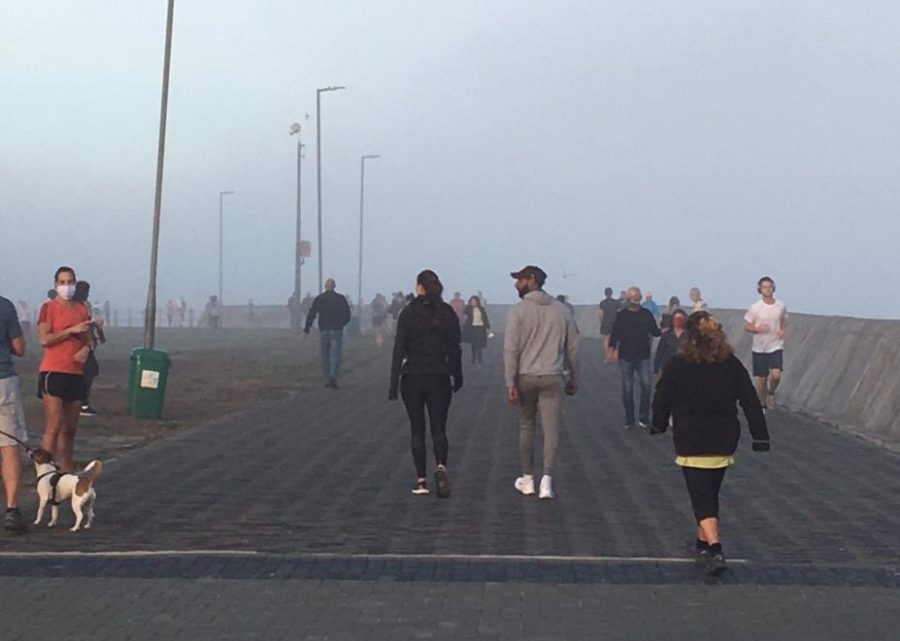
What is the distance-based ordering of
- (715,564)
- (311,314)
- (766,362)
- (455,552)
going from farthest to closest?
(311,314)
(766,362)
(455,552)
(715,564)

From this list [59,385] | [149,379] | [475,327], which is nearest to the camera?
[59,385]

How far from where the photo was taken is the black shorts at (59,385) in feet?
45.2

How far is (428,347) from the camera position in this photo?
14992 mm

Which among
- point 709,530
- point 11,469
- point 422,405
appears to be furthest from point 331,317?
point 709,530

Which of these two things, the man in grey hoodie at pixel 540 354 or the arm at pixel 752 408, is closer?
the arm at pixel 752 408

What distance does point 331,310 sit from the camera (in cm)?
3184

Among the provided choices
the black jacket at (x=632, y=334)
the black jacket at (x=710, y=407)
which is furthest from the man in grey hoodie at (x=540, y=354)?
the black jacket at (x=632, y=334)

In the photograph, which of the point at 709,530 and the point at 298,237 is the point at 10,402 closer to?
the point at 709,530

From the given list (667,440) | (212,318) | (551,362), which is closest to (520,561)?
(551,362)

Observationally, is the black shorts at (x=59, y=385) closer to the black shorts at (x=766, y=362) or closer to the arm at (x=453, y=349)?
Result: the arm at (x=453, y=349)

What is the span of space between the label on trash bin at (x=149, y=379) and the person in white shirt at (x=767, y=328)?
308 inches

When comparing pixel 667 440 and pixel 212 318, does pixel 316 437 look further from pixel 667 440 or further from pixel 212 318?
pixel 212 318

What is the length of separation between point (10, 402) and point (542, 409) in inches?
175

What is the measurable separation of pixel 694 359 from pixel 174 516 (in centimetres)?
435
